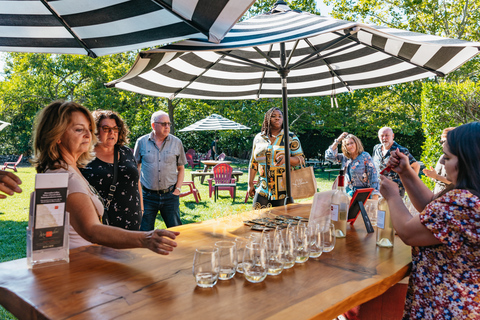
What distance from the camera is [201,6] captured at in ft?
6.17

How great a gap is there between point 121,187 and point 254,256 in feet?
6.72

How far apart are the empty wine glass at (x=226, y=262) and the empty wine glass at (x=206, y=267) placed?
58mm

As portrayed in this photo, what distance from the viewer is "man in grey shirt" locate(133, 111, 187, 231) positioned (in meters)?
4.25

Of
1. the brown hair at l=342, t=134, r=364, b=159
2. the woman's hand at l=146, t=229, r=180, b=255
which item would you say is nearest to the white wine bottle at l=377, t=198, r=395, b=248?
the woman's hand at l=146, t=229, r=180, b=255

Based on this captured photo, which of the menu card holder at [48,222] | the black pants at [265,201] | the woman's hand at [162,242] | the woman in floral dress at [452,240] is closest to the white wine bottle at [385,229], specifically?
the woman in floral dress at [452,240]

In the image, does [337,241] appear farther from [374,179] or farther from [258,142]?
[374,179]

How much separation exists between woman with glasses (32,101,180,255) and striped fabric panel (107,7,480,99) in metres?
0.54

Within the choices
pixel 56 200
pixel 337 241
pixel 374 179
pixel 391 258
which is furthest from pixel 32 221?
pixel 374 179

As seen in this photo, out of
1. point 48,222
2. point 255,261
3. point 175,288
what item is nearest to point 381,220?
point 255,261

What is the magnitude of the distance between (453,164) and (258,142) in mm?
2766

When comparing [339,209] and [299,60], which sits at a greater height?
[299,60]

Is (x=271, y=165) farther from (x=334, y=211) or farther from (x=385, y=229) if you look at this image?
(x=385, y=229)

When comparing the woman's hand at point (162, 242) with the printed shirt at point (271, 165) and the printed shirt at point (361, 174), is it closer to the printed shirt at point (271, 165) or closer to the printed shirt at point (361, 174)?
the printed shirt at point (271, 165)

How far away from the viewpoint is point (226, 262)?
1.42m
